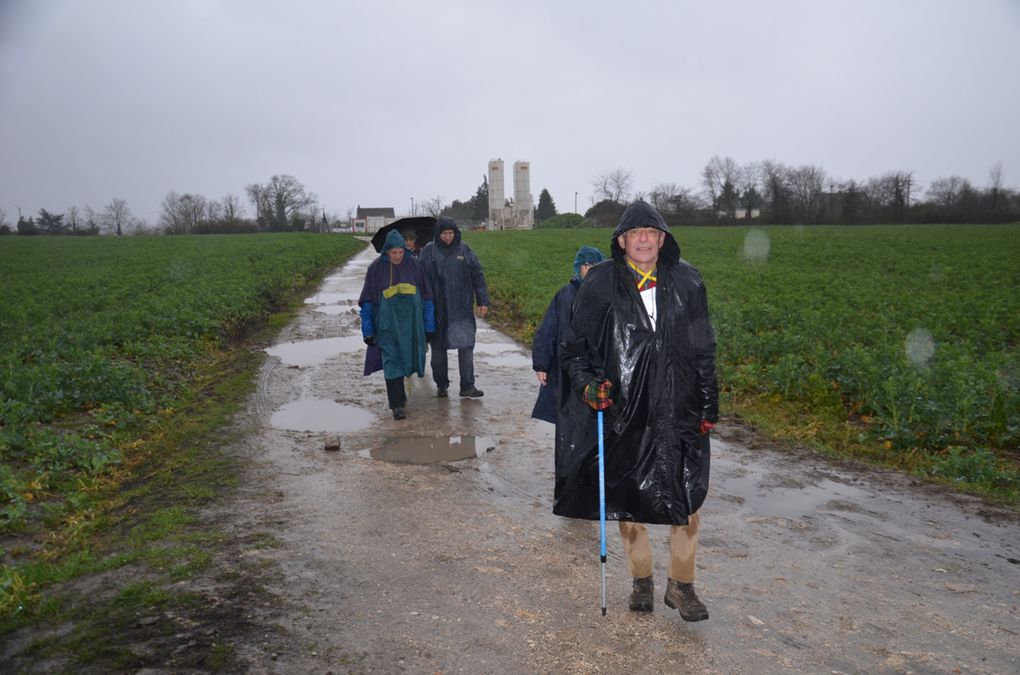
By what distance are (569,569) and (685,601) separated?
85cm

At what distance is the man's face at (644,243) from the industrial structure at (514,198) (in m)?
102

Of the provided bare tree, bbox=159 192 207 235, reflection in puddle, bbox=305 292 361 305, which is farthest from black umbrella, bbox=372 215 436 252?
bare tree, bbox=159 192 207 235

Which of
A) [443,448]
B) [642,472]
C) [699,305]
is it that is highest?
[699,305]

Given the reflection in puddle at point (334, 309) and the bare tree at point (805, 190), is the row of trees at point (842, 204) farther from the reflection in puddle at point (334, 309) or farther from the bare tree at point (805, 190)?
the reflection in puddle at point (334, 309)

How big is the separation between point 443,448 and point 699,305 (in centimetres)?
391

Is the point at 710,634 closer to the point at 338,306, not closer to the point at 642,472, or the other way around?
the point at 642,472

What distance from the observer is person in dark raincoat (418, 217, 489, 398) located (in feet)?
29.6

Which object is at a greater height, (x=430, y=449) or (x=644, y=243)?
(x=644, y=243)

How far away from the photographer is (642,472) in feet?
12.1

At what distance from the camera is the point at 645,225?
3.69 meters

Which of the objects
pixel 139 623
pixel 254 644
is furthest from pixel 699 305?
pixel 139 623

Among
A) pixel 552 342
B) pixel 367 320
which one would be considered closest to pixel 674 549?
pixel 552 342

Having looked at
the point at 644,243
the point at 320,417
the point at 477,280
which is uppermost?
the point at 644,243

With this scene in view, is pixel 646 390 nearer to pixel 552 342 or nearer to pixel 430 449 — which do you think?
pixel 552 342
